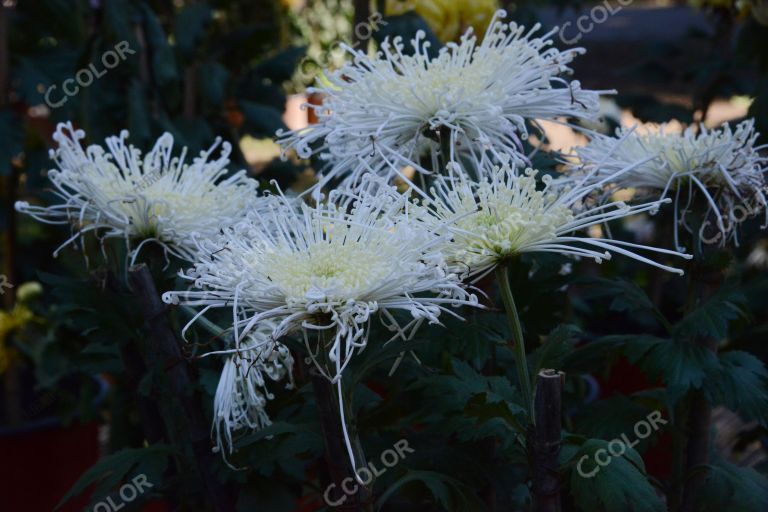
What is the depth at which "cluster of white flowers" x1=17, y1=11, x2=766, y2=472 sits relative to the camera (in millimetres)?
857

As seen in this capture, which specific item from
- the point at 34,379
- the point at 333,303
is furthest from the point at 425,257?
the point at 34,379

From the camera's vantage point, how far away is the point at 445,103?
3.45ft

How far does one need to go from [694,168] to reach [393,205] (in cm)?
42

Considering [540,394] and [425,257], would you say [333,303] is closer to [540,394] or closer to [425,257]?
[425,257]

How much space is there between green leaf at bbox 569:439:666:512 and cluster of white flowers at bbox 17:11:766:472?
20cm

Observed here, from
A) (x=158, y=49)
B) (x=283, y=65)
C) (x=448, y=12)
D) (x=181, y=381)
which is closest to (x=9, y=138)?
(x=158, y=49)

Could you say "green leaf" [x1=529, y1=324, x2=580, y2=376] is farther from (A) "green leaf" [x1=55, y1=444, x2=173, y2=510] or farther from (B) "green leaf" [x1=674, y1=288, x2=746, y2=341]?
(A) "green leaf" [x1=55, y1=444, x2=173, y2=510]

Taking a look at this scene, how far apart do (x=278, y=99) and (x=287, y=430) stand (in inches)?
62.2

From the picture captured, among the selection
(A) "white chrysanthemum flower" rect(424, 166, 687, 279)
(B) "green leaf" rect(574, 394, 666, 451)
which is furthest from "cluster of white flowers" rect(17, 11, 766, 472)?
(B) "green leaf" rect(574, 394, 666, 451)

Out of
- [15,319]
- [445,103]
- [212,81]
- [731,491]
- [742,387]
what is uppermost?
[212,81]

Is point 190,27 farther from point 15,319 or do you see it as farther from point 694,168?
point 694,168

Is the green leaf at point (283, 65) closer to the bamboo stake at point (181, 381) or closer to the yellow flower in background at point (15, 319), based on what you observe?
the yellow flower in background at point (15, 319)

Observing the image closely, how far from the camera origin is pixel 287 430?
3.20 feet

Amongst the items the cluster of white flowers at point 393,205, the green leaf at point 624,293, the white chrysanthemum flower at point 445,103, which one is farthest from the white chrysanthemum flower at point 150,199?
the green leaf at point 624,293
